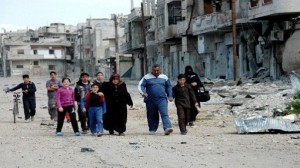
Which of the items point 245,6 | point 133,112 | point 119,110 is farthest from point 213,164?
point 245,6

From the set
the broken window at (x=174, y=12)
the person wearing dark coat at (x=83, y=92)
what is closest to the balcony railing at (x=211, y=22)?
the broken window at (x=174, y=12)

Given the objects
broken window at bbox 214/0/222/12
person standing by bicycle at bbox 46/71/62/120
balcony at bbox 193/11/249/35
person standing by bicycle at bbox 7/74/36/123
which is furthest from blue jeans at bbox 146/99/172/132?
broken window at bbox 214/0/222/12

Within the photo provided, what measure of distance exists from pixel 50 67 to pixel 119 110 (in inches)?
4152

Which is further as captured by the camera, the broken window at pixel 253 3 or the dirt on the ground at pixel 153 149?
the broken window at pixel 253 3

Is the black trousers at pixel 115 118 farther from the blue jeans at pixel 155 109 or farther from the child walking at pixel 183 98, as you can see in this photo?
the child walking at pixel 183 98

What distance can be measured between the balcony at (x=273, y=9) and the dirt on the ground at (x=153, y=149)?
59.7 ft

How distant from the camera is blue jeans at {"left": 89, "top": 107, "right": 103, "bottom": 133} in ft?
43.9

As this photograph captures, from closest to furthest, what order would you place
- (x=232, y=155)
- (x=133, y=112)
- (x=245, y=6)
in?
(x=232, y=155)
(x=133, y=112)
(x=245, y=6)

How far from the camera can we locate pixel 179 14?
182ft

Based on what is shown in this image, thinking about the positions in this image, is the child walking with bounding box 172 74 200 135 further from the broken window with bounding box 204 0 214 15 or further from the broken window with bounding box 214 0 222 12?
the broken window with bounding box 204 0 214 15

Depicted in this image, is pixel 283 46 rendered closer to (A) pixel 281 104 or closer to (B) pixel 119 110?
(A) pixel 281 104

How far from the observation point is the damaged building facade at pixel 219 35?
115 feet

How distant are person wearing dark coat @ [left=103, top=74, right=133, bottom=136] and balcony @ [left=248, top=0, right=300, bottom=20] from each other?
20275 mm

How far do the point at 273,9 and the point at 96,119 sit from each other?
69.5 ft
